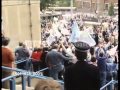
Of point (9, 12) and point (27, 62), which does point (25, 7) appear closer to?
point (9, 12)

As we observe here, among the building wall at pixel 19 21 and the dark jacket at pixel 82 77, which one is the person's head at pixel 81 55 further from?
the building wall at pixel 19 21

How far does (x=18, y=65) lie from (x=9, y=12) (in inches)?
120

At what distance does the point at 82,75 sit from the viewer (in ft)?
12.7

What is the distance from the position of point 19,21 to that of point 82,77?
28.9ft

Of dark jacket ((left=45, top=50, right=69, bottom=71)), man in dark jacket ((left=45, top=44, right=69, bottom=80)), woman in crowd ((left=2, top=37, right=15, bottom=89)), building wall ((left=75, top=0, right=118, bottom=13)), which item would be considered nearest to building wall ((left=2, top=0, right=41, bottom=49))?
man in dark jacket ((left=45, top=44, right=69, bottom=80))

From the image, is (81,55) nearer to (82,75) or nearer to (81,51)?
(81,51)

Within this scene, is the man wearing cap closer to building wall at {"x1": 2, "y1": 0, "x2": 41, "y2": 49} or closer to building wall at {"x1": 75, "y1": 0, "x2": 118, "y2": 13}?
building wall at {"x1": 2, "y1": 0, "x2": 41, "y2": 49}

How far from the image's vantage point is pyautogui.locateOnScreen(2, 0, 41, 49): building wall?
11.9m

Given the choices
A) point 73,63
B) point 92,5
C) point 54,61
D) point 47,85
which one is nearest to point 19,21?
point 54,61

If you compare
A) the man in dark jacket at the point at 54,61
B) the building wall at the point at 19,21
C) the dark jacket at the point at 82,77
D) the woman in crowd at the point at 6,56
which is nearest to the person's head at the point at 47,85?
the dark jacket at the point at 82,77

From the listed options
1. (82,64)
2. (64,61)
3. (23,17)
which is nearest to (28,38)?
(23,17)

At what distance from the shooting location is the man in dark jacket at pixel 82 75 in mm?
3814

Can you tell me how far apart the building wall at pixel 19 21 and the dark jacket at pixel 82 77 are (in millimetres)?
7782

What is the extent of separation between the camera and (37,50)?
9.14 m
